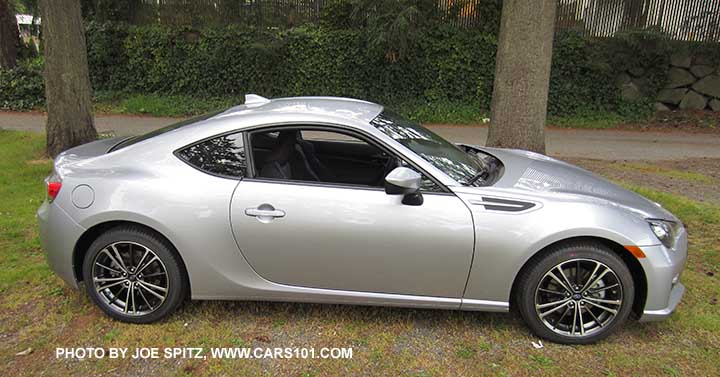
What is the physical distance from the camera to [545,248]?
3.02 metres

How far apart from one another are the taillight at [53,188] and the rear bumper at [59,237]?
0.06 m

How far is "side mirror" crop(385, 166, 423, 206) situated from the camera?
285 cm

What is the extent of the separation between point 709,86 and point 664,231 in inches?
535

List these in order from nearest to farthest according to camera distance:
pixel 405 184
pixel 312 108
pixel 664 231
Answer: pixel 405 184, pixel 664 231, pixel 312 108

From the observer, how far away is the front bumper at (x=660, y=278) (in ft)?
9.71

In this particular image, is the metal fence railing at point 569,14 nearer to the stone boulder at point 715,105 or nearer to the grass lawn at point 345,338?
the stone boulder at point 715,105

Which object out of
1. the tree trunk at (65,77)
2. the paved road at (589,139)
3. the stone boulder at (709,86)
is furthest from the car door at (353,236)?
the stone boulder at (709,86)

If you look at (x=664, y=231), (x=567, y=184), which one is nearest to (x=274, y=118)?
(x=567, y=184)

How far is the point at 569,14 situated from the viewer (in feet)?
45.6

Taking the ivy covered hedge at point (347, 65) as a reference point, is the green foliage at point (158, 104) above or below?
below

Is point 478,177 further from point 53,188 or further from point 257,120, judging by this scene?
point 53,188

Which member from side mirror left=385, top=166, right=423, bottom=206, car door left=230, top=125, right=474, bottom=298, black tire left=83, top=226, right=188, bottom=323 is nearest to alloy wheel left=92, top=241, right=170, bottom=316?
black tire left=83, top=226, right=188, bottom=323

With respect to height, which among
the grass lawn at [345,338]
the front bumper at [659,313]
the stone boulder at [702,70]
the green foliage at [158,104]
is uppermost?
the stone boulder at [702,70]

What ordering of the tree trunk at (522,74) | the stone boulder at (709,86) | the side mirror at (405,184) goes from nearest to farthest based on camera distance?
1. the side mirror at (405,184)
2. the tree trunk at (522,74)
3. the stone boulder at (709,86)
